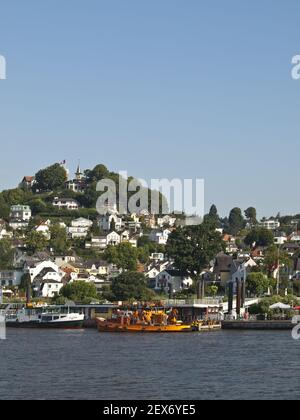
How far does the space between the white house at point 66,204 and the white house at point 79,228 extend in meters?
9.28

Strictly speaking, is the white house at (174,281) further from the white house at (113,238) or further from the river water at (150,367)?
the river water at (150,367)

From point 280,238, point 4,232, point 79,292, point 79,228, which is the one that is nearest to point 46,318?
point 79,292

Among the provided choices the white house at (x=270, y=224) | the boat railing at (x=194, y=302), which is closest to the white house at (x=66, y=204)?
the white house at (x=270, y=224)

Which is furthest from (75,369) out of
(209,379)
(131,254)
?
(131,254)

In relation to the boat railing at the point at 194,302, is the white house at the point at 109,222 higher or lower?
higher

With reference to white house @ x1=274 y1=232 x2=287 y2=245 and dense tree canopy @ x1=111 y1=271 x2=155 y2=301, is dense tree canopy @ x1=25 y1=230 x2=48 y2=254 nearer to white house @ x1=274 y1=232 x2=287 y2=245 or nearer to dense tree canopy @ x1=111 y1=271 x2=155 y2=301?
dense tree canopy @ x1=111 y1=271 x2=155 y2=301

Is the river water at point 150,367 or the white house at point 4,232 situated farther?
the white house at point 4,232

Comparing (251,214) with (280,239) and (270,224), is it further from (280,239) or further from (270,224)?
(280,239)

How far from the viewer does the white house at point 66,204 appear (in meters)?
128

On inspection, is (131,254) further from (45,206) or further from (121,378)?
(121,378)

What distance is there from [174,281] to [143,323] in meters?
25.4

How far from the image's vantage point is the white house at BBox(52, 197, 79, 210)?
419ft

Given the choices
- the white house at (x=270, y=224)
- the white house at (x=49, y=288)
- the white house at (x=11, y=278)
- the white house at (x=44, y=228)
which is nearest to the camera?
the white house at (x=49, y=288)

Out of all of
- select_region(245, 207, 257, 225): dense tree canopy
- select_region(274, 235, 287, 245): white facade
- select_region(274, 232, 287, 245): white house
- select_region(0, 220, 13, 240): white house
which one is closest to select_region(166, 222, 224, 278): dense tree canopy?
select_region(0, 220, 13, 240): white house
